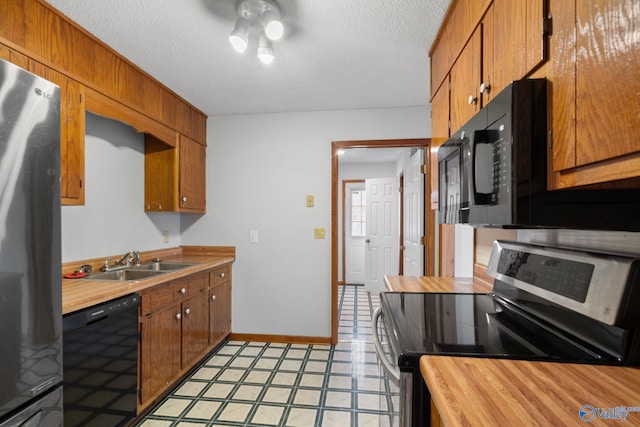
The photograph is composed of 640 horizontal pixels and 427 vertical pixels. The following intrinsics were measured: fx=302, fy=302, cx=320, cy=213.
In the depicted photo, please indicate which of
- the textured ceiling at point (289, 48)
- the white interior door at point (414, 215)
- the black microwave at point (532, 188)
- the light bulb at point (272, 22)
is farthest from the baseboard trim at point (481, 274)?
the light bulb at point (272, 22)

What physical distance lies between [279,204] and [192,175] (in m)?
0.89

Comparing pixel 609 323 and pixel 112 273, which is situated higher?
pixel 609 323

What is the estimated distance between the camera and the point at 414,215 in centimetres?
336

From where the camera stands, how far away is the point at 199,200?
307 cm

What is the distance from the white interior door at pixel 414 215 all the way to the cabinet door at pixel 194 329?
2.08 meters

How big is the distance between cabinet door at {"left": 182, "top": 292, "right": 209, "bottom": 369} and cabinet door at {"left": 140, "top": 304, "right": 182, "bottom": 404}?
0.26ft

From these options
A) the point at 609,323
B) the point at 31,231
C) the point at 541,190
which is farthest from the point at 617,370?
the point at 31,231

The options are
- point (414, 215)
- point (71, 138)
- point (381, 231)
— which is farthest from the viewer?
point (381, 231)

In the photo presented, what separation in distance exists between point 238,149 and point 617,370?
3.10m

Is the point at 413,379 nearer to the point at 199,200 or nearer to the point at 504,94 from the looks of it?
the point at 504,94

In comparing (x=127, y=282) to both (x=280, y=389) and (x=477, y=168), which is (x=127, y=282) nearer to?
(x=280, y=389)

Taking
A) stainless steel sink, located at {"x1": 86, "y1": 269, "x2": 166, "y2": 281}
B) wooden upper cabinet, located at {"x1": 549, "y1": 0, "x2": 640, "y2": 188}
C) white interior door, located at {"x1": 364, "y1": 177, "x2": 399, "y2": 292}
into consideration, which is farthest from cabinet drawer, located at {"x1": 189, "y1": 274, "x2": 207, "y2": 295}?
white interior door, located at {"x1": 364, "y1": 177, "x2": 399, "y2": 292}

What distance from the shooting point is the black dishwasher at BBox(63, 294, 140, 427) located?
54.1 inches

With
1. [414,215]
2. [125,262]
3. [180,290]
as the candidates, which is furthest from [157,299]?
[414,215]
